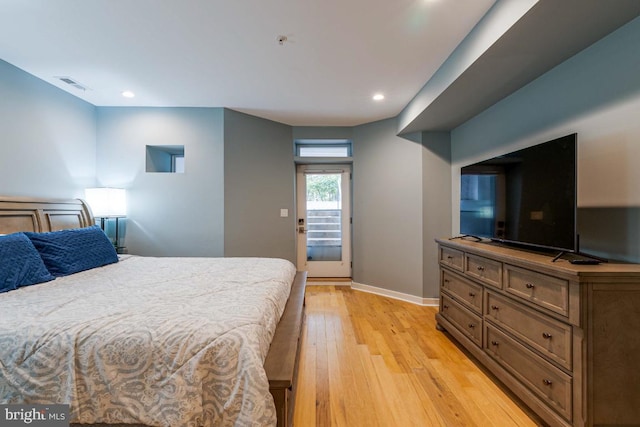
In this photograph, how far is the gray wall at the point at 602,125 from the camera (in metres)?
1.59

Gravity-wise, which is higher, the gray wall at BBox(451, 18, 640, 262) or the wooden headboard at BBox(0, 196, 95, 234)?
the gray wall at BBox(451, 18, 640, 262)

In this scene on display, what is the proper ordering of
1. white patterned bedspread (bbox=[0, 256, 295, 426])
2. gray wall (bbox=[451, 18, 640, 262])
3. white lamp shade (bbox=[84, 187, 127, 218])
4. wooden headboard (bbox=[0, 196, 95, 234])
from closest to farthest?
1. white patterned bedspread (bbox=[0, 256, 295, 426])
2. gray wall (bbox=[451, 18, 640, 262])
3. wooden headboard (bbox=[0, 196, 95, 234])
4. white lamp shade (bbox=[84, 187, 127, 218])

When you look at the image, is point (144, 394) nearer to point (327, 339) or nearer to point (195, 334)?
point (195, 334)

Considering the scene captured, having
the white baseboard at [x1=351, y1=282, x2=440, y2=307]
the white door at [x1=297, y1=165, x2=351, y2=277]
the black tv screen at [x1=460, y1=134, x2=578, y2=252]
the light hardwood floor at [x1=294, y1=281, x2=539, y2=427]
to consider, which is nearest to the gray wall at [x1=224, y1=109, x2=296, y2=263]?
the white door at [x1=297, y1=165, x2=351, y2=277]

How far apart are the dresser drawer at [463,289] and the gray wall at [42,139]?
13.6ft

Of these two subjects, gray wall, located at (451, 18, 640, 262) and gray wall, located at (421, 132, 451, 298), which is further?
gray wall, located at (421, 132, 451, 298)

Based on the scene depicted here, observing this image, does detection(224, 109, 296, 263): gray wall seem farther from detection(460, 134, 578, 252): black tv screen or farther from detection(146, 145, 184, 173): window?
detection(460, 134, 578, 252): black tv screen

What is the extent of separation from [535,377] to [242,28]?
299 cm

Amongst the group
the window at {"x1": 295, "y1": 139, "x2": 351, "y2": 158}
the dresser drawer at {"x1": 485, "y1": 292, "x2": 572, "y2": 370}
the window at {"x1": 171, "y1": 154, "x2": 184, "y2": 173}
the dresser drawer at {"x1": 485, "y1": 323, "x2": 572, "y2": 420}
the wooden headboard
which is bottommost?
the dresser drawer at {"x1": 485, "y1": 323, "x2": 572, "y2": 420}

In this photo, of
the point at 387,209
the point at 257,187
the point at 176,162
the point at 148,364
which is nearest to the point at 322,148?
the point at 257,187

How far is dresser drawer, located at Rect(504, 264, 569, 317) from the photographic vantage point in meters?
1.45

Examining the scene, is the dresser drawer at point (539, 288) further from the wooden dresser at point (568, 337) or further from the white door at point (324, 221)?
the white door at point (324, 221)

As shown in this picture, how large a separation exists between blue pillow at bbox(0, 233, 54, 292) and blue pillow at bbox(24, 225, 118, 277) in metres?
0.13

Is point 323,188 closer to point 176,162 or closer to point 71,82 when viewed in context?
point 176,162
